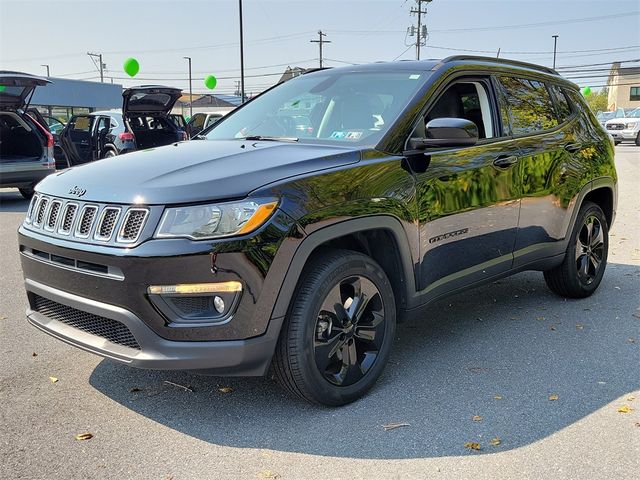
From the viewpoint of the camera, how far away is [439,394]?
3.40 metres

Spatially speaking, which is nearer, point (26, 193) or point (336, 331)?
point (336, 331)

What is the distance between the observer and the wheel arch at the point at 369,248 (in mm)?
2859

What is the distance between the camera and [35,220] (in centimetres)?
325

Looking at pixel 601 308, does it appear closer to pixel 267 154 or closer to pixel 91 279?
pixel 267 154

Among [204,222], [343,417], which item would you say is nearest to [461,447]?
[343,417]

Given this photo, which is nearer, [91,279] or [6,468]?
[6,468]

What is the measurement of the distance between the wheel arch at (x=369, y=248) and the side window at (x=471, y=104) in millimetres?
1063

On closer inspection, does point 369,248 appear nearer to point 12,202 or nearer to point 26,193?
point 12,202

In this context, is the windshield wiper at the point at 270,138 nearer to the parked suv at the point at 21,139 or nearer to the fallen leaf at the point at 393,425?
the fallen leaf at the point at 393,425

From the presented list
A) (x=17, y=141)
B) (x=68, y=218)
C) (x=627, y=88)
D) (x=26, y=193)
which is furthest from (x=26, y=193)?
(x=627, y=88)

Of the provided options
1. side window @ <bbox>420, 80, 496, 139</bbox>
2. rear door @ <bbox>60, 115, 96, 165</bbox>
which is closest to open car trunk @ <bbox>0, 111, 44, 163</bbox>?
rear door @ <bbox>60, 115, 96, 165</bbox>

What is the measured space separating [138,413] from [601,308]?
372cm

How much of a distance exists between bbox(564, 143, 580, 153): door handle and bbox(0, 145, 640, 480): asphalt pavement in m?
1.36

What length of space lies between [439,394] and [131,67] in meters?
26.1
